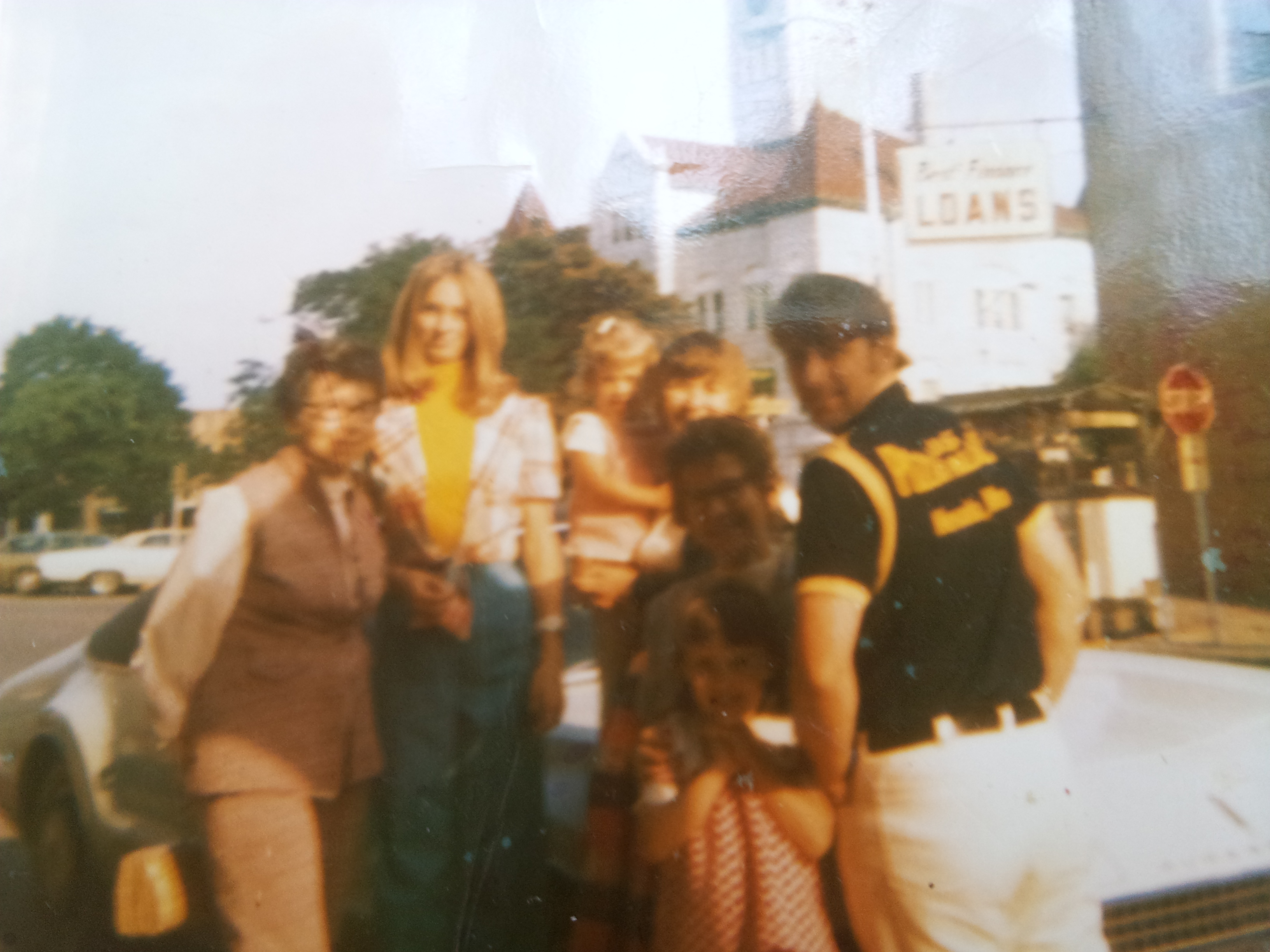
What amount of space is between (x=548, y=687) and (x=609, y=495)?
335mm

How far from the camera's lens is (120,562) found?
1621 millimetres

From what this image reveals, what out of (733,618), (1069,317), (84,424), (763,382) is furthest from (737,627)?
(84,424)

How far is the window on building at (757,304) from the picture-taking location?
1.56 m

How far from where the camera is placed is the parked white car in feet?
5.16

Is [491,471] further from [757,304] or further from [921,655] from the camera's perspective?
[921,655]

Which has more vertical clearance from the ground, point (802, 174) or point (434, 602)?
point (802, 174)

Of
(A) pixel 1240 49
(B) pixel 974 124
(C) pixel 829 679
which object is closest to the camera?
(C) pixel 829 679

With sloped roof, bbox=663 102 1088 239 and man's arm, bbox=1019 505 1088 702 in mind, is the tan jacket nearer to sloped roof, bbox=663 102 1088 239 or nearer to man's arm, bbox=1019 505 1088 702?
sloped roof, bbox=663 102 1088 239

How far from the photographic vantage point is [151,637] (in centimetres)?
156

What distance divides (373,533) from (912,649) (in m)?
0.90

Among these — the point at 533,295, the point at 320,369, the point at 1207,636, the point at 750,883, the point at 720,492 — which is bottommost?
the point at 750,883

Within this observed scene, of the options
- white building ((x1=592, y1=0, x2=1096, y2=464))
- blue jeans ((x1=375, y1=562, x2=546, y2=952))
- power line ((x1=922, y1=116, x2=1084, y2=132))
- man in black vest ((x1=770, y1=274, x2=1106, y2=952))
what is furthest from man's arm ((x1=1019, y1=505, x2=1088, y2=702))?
blue jeans ((x1=375, y1=562, x2=546, y2=952))

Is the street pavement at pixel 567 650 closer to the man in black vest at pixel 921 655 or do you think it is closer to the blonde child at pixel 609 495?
the blonde child at pixel 609 495

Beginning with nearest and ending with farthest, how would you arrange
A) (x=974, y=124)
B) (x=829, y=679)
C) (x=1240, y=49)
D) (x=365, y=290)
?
(x=829, y=679) < (x=365, y=290) < (x=974, y=124) < (x=1240, y=49)
